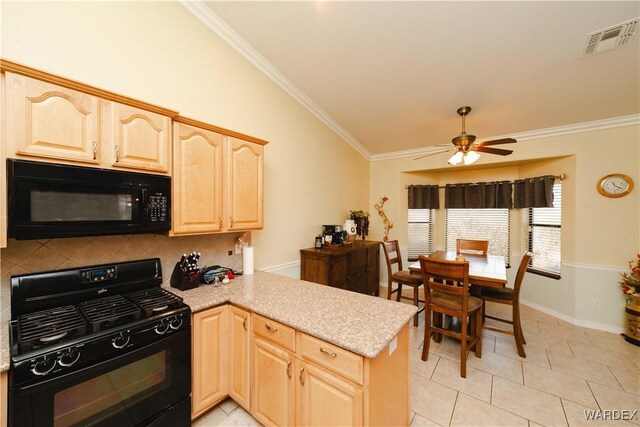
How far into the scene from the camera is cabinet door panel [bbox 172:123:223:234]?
172 cm

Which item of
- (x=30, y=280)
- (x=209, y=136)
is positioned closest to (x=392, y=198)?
(x=209, y=136)

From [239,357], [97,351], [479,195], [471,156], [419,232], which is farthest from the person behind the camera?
[419,232]

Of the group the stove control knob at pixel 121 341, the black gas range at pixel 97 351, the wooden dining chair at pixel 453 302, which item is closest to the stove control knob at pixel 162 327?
the black gas range at pixel 97 351

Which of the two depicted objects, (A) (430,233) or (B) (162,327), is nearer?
(B) (162,327)

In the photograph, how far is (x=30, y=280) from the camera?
135 centimetres

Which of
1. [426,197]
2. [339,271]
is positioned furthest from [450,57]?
[426,197]

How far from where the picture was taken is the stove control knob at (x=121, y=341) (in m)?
1.21

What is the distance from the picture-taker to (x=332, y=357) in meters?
1.24

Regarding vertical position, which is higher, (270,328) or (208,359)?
(270,328)

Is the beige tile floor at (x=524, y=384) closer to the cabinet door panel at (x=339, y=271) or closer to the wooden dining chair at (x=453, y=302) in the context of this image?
the wooden dining chair at (x=453, y=302)

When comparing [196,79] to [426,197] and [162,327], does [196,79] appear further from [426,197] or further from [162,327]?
[426,197]

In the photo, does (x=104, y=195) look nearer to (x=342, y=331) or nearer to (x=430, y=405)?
(x=342, y=331)

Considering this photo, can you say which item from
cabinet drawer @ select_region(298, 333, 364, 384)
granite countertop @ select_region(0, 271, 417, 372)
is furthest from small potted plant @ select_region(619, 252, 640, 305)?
cabinet drawer @ select_region(298, 333, 364, 384)

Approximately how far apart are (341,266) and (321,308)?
1689 millimetres
